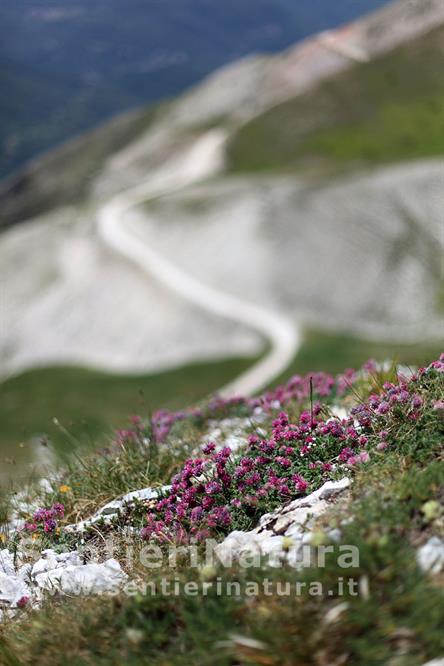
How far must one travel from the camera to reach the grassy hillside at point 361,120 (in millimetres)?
68250

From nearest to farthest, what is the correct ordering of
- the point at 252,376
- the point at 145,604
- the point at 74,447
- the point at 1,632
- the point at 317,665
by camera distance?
the point at 317,665, the point at 145,604, the point at 1,632, the point at 74,447, the point at 252,376

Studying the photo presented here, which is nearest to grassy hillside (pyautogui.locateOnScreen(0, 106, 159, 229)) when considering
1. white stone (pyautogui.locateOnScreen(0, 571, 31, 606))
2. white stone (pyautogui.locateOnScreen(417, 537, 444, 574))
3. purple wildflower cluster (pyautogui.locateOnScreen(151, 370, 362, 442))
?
purple wildflower cluster (pyautogui.locateOnScreen(151, 370, 362, 442))

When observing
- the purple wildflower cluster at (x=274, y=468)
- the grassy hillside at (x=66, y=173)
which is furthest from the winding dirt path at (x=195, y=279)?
the grassy hillside at (x=66, y=173)

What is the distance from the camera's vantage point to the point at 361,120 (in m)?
76.1

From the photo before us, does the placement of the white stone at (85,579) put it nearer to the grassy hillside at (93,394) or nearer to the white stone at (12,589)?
the white stone at (12,589)

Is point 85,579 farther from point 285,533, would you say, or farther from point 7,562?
point 285,533

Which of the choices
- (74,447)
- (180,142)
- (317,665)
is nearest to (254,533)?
(317,665)

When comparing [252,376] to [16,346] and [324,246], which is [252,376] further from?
[16,346]

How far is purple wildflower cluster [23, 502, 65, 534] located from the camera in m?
8.12

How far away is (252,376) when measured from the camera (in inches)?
1566

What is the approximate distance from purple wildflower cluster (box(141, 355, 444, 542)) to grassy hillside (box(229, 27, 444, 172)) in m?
59.2

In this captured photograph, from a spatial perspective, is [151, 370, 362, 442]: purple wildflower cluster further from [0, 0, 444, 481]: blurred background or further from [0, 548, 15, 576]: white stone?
[0, 0, 444, 481]: blurred background

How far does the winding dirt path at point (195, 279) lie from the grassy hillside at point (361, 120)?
5.19 m

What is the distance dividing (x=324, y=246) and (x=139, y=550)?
4864 cm
